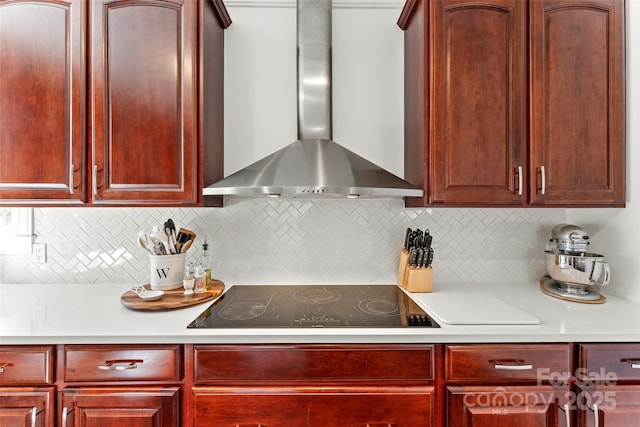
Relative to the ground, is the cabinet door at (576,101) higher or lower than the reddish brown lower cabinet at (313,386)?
higher

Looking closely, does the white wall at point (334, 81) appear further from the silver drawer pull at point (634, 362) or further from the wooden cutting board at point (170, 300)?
the silver drawer pull at point (634, 362)

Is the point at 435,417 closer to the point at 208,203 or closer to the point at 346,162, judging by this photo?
the point at 346,162

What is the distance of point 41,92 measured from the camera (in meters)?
1.43

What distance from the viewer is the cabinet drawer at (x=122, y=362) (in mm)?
1152

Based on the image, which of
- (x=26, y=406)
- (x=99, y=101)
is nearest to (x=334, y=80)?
(x=99, y=101)

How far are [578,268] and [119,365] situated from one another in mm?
2073

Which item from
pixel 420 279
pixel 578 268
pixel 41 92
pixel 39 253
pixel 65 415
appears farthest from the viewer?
pixel 39 253

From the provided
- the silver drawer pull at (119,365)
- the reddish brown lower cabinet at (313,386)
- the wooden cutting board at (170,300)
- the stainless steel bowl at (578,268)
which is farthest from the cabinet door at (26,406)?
the stainless steel bowl at (578,268)

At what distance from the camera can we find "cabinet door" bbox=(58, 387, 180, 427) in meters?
1.14

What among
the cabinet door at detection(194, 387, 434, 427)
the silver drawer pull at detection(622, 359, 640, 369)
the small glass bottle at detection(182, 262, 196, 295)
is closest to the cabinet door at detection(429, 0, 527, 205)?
the silver drawer pull at detection(622, 359, 640, 369)

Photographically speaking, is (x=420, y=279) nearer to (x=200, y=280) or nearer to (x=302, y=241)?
(x=302, y=241)

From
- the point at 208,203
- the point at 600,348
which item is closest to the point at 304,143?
the point at 208,203

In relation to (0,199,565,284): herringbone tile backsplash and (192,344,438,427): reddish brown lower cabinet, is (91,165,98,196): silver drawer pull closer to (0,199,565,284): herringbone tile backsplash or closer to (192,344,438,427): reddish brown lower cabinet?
(0,199,565,284): herringbone tile backsplash

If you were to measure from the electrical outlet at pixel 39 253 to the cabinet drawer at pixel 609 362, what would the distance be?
2.67 meters
